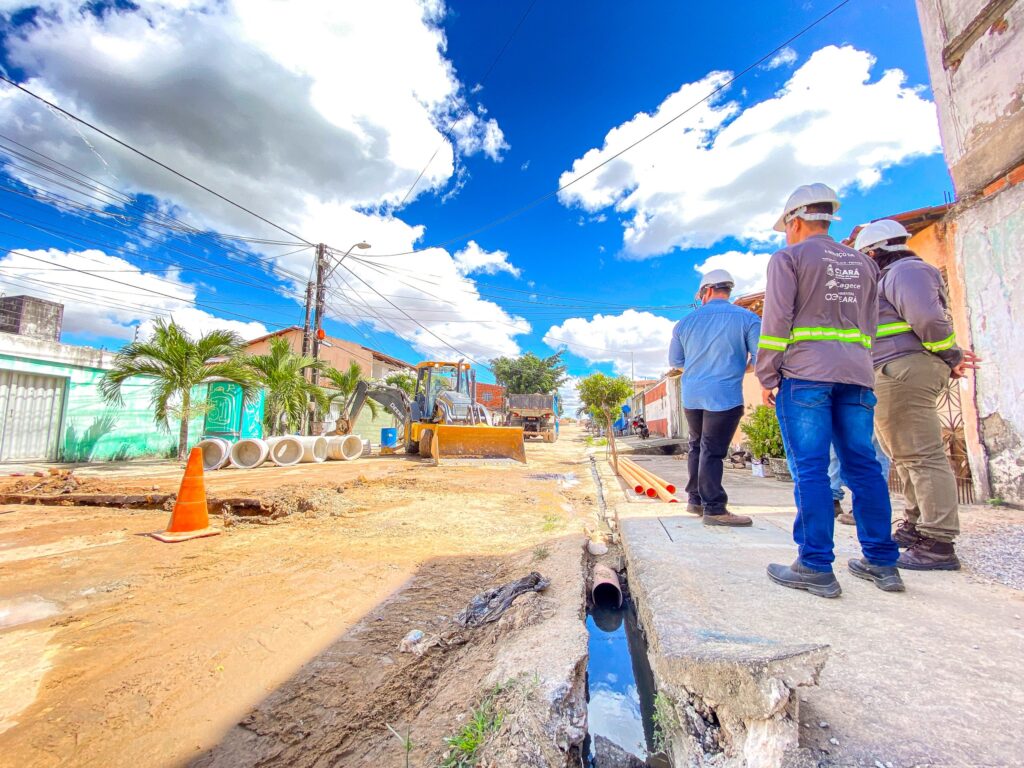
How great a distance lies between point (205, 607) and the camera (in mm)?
2609

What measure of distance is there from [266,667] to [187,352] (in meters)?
10.5

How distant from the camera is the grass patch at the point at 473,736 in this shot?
1.32m

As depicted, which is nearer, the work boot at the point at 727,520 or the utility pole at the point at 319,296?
the work boot at the point at 727,520

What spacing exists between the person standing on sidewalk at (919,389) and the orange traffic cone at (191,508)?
204 inches

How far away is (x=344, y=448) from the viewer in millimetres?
13008

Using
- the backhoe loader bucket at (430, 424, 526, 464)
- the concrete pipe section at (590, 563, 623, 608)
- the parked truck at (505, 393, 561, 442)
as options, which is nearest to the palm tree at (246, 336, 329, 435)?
the backhoe loader bucket at (430, 424, 526, 464)

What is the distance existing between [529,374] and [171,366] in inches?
1285

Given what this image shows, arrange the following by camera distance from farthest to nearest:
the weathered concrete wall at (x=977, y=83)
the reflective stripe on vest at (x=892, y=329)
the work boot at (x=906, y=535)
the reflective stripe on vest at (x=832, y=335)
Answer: the weathered concrete wall at (x=977, y=83), the work boot at (x=906, y=535), the reflective stripe on vest at (x=892, y=329), the reflective stripe on vest at (x=832, y=335)

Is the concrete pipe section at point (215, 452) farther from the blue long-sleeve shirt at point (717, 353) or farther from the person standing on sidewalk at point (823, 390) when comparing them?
the person standing on sidewalk at point (823, 390)

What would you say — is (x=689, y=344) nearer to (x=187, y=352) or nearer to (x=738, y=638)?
(x=738, y=638)

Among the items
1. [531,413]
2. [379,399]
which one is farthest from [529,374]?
[379,399]

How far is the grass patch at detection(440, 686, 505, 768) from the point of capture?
132 centimetres

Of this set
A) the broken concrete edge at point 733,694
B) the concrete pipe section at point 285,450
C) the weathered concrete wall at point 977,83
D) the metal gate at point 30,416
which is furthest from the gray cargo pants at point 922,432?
the metal gate at point 30,416

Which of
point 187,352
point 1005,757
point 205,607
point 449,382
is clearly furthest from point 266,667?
point 449,382
